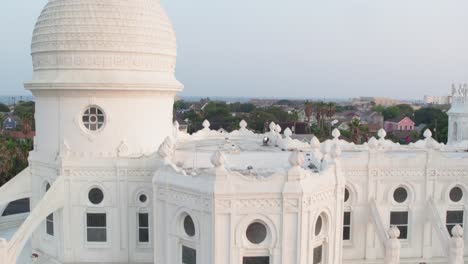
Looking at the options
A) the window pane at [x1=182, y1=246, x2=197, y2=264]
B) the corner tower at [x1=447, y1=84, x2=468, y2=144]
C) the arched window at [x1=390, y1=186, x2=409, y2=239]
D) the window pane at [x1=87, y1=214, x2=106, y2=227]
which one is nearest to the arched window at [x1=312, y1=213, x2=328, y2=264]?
the window pane at [x1=182, y1=246, x2=197, y2=264]

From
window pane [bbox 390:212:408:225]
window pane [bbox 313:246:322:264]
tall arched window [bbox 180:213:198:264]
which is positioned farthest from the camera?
window pane [bbox 390:212:408:225]

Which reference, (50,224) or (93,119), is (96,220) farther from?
(93,119)

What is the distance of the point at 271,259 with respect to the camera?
18.0 metres

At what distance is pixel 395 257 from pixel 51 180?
16414 millimetres

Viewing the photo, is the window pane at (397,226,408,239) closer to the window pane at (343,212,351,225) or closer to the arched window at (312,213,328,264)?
the window pane at (343,212,351,225)

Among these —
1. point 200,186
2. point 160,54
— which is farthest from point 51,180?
point 200,186

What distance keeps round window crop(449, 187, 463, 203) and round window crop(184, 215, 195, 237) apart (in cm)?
1472

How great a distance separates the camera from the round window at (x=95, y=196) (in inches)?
891

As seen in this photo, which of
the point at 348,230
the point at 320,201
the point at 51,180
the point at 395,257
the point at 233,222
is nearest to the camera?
the point at 233,222

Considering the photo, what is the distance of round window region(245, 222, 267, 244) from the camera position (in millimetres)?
17922

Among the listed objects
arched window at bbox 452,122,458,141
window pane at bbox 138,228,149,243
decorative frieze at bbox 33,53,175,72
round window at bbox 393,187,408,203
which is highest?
decorative frieze at bbox 33,53,175,72

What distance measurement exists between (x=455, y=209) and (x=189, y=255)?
15.0 metres

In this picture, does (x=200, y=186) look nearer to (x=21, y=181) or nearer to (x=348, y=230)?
(x=348, y=230)

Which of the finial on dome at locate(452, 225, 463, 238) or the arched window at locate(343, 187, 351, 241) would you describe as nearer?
the finial on dome at locate(452, 225, 463, 238)
